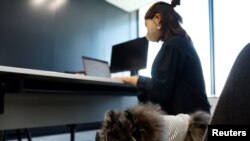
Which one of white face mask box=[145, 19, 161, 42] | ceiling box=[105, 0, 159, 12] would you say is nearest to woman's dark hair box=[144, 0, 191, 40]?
white face mask box=[145, 19, 161, 42]

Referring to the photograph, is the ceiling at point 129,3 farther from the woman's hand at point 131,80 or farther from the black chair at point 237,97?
the black chair at point 237,97

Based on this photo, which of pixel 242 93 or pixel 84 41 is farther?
pixel 84 41

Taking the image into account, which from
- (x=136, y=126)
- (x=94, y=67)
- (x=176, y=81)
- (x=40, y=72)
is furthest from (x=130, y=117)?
(x=94, y=67)

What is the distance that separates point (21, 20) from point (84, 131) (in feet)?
5.73

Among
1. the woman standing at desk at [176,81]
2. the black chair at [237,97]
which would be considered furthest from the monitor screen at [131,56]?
the black chair at [237,97]

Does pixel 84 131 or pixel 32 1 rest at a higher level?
pixel 32 1

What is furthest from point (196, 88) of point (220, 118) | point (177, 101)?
point (220, 118)

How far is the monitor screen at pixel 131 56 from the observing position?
277 cm

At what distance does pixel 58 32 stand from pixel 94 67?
1843mm

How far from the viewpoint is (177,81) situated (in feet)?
4.57

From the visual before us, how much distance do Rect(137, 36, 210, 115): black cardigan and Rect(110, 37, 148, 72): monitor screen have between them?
4.22 feet

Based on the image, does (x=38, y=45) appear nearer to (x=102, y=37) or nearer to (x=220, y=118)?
(x=102, y=37)

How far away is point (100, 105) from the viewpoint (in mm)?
2461

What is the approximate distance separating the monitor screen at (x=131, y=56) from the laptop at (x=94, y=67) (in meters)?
0.31
